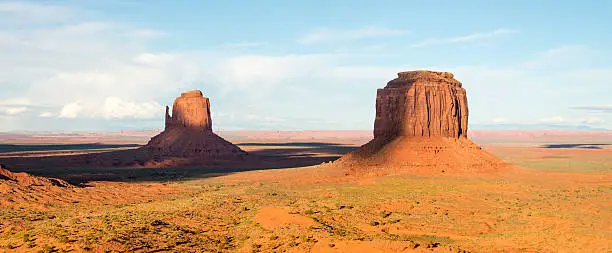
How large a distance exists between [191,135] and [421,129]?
144 ft

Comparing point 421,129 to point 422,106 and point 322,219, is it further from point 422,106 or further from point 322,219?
point 322,219

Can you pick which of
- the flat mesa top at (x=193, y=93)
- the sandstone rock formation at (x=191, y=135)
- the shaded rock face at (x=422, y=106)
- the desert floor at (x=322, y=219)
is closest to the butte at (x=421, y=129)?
the shaded rock face at (x=422, y=106)

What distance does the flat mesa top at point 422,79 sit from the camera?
55250mm

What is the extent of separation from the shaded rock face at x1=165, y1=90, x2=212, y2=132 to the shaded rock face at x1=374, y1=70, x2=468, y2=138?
38.4 metres

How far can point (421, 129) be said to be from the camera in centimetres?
5466

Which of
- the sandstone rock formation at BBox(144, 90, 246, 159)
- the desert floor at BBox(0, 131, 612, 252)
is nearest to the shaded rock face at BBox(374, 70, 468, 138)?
the desert floor at BBox(0, 131, 612, 252)

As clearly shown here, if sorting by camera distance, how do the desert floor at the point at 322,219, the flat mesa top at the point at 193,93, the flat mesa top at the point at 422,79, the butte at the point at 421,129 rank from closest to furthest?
the desert floor at the point at 322,219 < the butte at the point at 421,129 < the flat mesa top at the point at 422,79 < the flat mesa top at the point at 193,93

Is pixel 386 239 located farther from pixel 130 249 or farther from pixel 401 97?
pixel 401 97

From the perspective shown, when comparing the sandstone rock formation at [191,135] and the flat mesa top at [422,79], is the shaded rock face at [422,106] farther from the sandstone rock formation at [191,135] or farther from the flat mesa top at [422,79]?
the sandstone rock formation at [191,135]

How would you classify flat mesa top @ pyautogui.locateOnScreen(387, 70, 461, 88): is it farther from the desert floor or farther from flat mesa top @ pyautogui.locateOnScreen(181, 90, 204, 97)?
flat mesa top @ pyautogui.locateOnScreen(181, 90, 204, 97)

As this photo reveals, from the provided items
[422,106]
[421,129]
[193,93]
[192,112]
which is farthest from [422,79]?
[193,93]

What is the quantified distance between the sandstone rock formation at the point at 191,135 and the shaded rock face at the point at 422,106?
115ft

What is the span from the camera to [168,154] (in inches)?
3248

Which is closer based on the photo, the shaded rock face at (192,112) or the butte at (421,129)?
the butte at (421,129)
